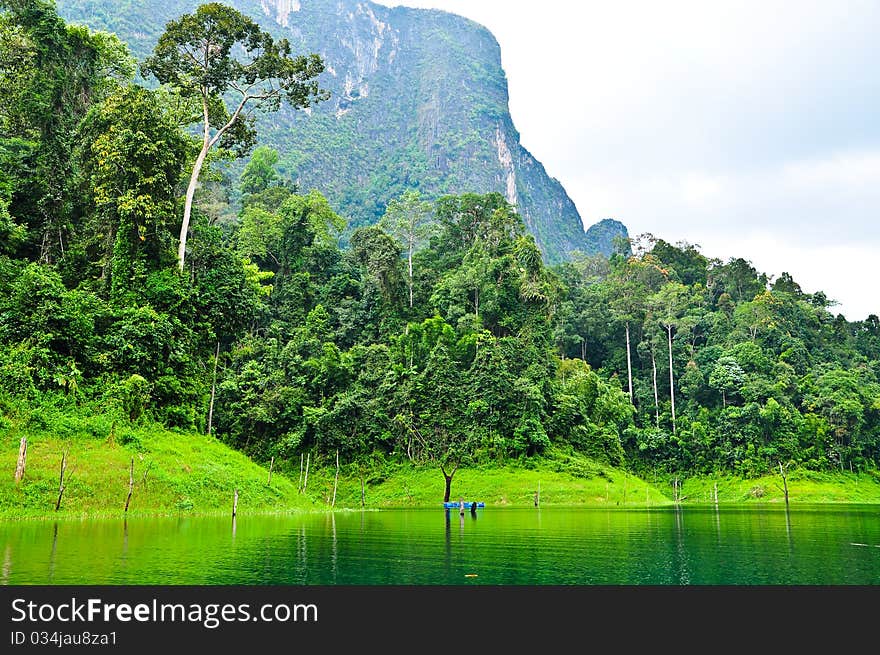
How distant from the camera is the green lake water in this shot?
45.1 feet

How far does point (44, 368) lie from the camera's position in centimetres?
3053

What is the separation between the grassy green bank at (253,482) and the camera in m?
26.2

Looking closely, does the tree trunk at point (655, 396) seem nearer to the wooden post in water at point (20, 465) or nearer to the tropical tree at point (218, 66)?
the tropical tree at point (218, 66)

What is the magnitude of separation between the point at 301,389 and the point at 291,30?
152 m

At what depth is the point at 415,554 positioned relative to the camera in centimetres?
1823

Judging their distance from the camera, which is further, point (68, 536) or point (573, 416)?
point (573, 416)

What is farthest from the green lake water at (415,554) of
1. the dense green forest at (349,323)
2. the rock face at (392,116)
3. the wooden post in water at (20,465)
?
the rock face at (392,116)

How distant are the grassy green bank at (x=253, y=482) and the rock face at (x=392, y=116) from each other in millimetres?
82345

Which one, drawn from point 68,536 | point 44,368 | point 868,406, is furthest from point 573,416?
point 68,536

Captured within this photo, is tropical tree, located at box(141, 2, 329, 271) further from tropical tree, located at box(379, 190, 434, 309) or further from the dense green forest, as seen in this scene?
tropical tree, located at box(379, 190, 434, 309)

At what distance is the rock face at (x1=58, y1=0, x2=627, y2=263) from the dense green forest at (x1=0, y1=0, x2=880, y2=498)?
54112mm

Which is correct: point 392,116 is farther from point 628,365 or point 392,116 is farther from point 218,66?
point 218,66

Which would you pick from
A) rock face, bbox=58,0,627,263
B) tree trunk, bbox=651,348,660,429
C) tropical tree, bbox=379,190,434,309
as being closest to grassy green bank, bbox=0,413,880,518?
tree trunk, bbox=651,348,660,429
